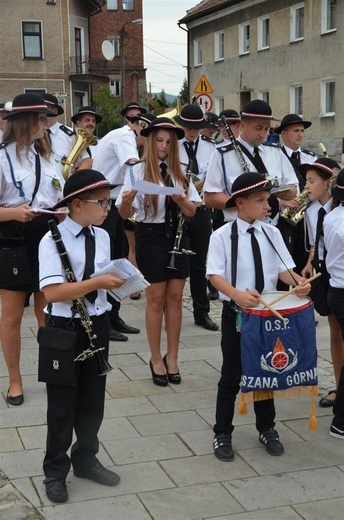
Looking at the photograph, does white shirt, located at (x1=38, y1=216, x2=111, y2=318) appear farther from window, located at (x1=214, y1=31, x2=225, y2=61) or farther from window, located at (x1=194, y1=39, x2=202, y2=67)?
window, located at (x1=194, y1=39, x2=202, y2=67)

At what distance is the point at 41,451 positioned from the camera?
15.3 ft

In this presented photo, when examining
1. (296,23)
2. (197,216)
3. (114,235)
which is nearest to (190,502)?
(114,235)

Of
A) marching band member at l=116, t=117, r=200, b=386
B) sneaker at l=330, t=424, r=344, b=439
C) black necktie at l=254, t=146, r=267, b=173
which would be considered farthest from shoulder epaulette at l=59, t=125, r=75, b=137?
sneaker at l=330, t=424, r=344, b=439

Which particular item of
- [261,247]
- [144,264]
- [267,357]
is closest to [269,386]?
[267,357]

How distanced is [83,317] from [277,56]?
108 feet

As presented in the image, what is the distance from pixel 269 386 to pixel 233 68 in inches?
1427

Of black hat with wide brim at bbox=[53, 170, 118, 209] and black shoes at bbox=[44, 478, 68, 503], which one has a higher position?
black hat with wide brim at bbox=[53, 170, 118, 209]

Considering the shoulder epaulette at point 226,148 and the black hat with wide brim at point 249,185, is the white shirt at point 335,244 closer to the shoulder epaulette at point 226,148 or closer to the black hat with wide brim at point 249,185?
the black hat with wide brim at point 249,185

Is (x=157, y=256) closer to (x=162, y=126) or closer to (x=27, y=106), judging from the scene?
(x=162, y=126)

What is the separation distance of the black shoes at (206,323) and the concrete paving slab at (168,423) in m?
2.35

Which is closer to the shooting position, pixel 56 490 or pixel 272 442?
pixel 56 490

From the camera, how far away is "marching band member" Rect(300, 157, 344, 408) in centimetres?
532

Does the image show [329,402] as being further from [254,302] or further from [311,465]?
[254,302]

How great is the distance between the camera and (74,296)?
387 centimetres
